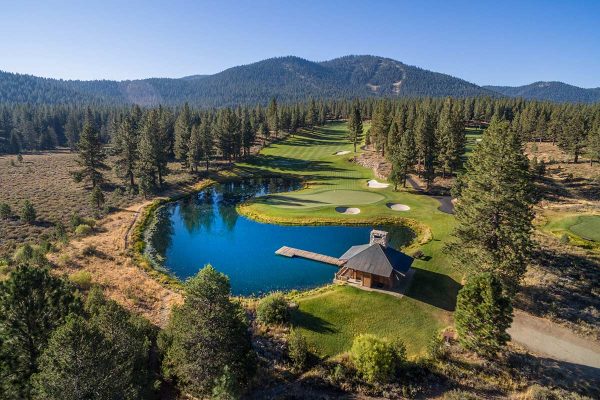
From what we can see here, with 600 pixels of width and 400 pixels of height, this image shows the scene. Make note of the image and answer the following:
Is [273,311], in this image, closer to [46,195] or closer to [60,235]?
[60,235]

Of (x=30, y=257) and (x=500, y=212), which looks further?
(x=30, y=257)

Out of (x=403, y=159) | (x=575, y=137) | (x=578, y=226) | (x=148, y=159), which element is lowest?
(x=578, y=226)

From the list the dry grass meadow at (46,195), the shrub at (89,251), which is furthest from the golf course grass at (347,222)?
the dry grass meadow at (46,195)

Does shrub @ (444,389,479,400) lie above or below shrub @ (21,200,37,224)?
below

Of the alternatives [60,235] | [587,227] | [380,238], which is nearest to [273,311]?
[380,238]

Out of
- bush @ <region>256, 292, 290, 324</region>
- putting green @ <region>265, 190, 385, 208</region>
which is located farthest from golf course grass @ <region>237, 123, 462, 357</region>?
bush @ <region>256, 292, 290, 324</region>

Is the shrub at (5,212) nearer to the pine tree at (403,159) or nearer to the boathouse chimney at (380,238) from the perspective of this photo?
the boathouse chimney at (380,238)

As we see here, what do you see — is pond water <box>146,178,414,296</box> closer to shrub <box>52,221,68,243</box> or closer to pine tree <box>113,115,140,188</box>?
shrub <box>52,221,68,243</box>
